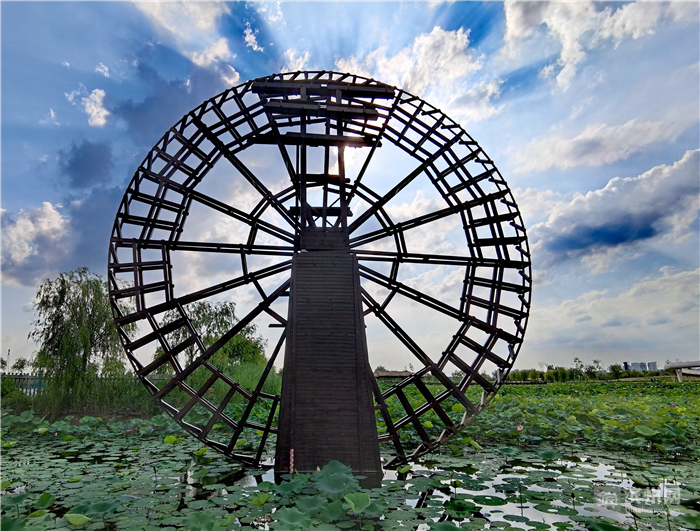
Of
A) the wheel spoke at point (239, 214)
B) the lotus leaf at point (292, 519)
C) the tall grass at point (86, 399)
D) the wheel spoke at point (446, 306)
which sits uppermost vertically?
the wheel spoke at point (239, 214)

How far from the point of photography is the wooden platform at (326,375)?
479 centimetres

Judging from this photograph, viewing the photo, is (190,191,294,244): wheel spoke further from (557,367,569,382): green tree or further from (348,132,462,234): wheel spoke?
(557,367,569,382): green tree

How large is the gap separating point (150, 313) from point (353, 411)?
11.2 ft

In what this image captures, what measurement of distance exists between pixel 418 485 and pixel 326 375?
59.5 inches

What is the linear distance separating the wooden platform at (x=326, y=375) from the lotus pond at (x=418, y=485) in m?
0.52

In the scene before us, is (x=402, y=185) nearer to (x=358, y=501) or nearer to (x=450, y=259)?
(x=450, y=259)

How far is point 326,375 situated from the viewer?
204 inches

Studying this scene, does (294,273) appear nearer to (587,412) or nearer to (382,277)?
(382,277)

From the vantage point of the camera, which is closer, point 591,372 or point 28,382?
point 28,382

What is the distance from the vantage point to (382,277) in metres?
7.14

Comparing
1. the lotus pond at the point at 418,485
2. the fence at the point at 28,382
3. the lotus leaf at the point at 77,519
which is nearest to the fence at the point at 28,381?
the fence at the point at 28,382

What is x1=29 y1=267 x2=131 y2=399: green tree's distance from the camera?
9.95 m

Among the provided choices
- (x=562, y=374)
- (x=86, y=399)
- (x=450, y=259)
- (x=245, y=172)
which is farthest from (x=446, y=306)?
(x=562, y=374)

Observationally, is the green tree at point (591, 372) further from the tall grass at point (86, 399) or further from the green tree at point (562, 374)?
the tall grass at point (86, 399)
